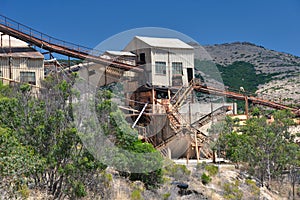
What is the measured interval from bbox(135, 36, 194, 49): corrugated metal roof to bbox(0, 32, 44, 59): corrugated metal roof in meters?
9.22

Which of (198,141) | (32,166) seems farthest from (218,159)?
(32,166)

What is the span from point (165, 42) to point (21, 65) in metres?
13.0

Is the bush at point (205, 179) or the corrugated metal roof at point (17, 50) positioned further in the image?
the corrugated metal roof at point (17, 50)

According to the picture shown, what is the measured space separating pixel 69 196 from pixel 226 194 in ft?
34.1

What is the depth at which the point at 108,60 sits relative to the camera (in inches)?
1484

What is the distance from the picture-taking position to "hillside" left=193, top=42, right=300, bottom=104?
7981cm

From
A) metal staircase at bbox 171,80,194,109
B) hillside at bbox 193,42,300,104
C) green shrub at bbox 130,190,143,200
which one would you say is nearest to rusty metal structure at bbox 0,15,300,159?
metal staircase at bbox 171,80,194,109

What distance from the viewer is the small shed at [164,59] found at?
126 ft

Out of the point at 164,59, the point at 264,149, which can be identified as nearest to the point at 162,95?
the point at 164,59

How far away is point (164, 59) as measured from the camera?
38.9m

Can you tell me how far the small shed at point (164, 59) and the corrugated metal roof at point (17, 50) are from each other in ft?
28.2

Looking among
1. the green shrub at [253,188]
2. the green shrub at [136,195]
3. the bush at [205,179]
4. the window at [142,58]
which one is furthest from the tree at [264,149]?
the window at [142,58]

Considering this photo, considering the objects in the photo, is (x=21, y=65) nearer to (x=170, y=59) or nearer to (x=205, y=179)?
(x=170, y=59)

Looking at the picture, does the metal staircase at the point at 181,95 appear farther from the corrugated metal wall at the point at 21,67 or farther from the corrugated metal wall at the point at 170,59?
the corrugated metal wall at the point at 21,67
